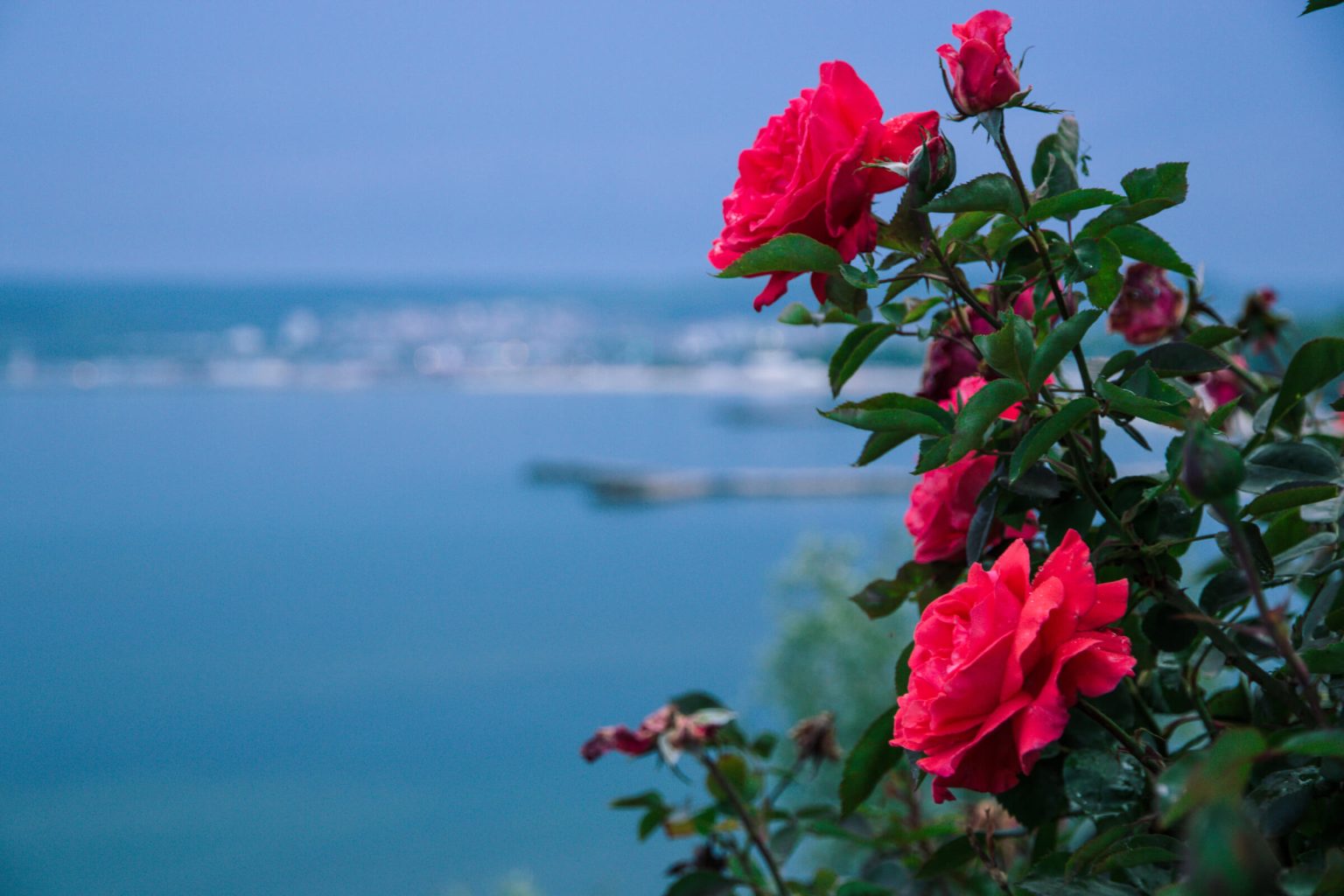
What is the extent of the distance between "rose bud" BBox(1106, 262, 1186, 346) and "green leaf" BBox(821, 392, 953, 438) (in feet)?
0.67

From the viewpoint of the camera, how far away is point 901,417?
1.10ft

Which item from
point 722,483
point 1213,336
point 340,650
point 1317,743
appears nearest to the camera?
point 1317,743

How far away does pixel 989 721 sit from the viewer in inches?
10.8

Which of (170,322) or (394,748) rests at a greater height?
(170,322)

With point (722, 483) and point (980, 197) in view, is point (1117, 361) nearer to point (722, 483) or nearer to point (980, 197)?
point (980, 197)

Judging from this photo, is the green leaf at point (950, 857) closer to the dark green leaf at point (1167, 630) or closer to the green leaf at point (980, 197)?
the dark green leaf at point (1167, 630)

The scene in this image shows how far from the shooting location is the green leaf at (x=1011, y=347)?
29cm

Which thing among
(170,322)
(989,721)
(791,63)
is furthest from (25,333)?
(989,721)

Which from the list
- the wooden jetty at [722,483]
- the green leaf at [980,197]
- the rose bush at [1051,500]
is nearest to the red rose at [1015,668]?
the rose bush at [1051,500]

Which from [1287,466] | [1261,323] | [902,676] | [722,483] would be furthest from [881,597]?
[722,483]

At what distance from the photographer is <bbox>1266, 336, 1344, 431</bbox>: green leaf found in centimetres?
32

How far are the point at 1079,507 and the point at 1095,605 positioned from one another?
0.08 metres

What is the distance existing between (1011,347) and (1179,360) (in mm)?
108

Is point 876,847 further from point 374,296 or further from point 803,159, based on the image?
point 374,296
